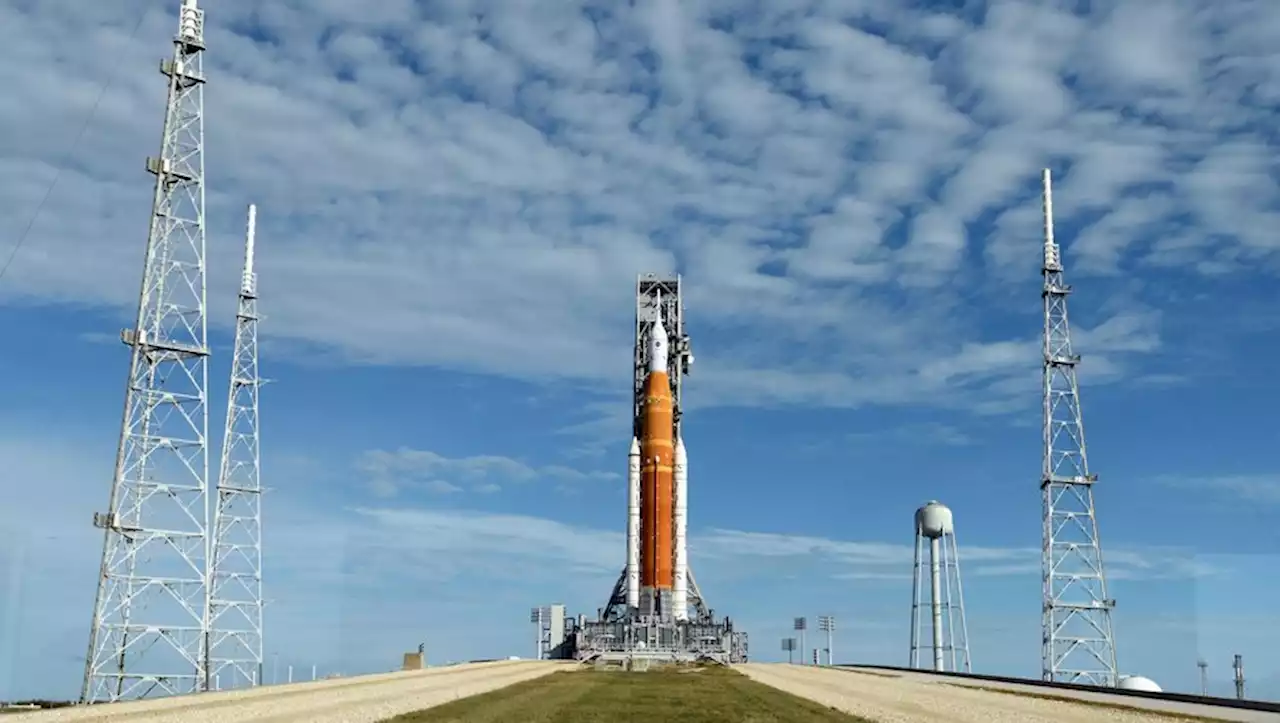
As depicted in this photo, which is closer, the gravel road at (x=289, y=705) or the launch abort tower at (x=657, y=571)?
the gravel road at (x=289, y=705)

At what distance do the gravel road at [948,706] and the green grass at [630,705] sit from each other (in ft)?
4.45

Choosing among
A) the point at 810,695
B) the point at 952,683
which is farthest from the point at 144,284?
the point at 952,683

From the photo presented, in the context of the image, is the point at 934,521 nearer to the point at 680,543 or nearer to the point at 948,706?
the point at 680,543

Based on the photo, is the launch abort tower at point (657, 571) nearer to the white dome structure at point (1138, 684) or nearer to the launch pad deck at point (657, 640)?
the launch pad deck at point (657, 640)

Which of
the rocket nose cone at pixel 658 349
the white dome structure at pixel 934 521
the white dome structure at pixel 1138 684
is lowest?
the white dome structure at pixel 1138 684

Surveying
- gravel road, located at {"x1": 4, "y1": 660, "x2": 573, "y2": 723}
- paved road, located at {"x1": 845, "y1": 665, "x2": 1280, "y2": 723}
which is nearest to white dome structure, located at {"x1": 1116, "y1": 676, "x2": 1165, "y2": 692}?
paved road, located at {"x1": 845, "y1": 665, "x2": 1280, "y2": 723}

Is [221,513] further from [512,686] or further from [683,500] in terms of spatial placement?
[683,500]

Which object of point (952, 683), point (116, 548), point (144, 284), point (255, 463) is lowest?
point (952, 683)

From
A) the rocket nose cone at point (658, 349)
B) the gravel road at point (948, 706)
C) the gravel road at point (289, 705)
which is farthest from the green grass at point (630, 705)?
the rocket nose cone at point (658, 349)

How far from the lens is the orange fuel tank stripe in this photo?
102125 millimetres

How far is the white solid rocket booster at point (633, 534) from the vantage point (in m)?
103

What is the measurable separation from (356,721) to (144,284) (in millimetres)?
32751

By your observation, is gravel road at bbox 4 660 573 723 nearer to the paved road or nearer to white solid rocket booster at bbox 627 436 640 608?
the paved road

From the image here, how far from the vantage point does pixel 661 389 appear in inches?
4181
